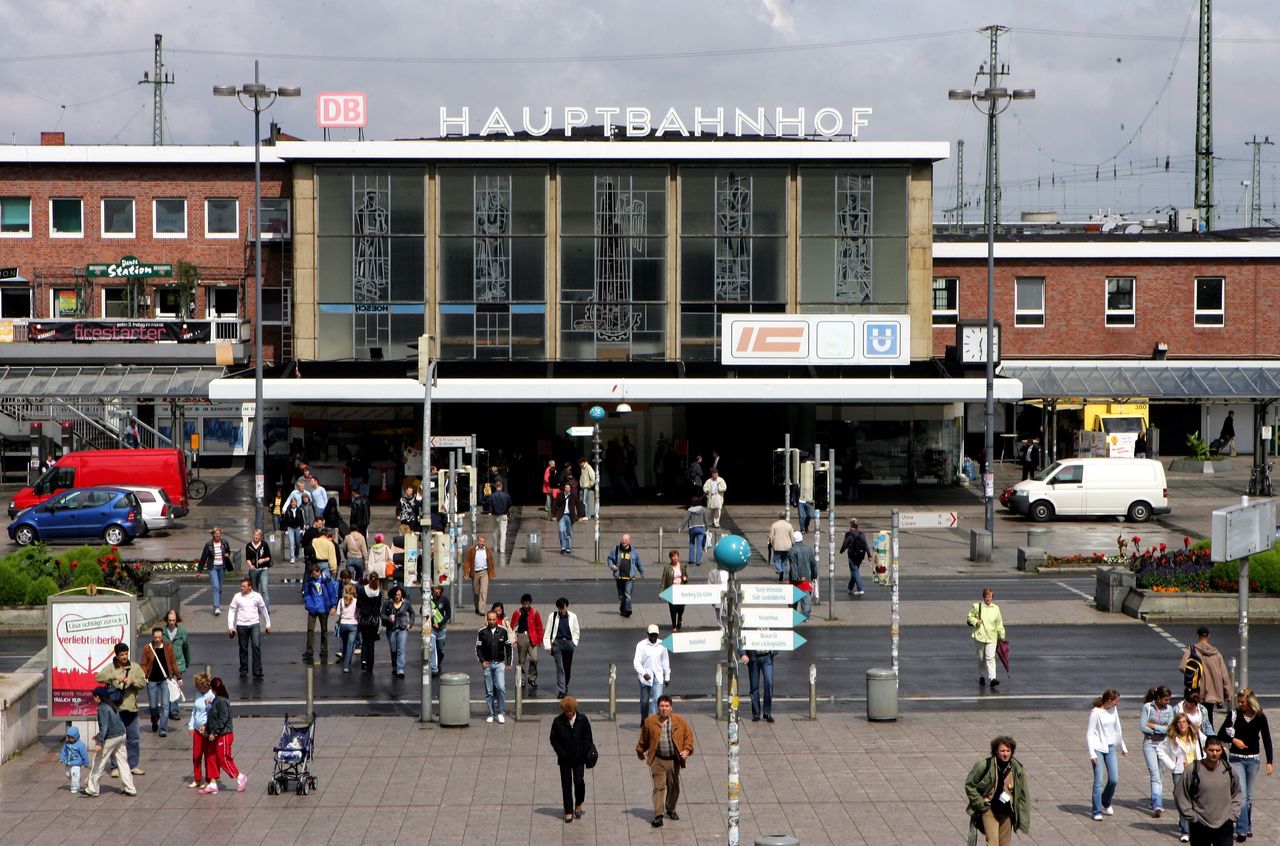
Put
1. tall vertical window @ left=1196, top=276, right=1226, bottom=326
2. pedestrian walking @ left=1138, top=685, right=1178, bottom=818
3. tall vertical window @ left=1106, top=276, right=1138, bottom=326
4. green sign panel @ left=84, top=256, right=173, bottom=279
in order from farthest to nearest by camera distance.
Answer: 1. tall vertical window @ left=1196, top=276, right=1226, bottom=326
2. tall vertical window @ left=1106, top=276, right=1138, bottom=326
3. green sign panel @ left=84, top=256, right=173, bottom=279
4. pedestrian walking @ left=1138, top=685, right=1178, bottom=818

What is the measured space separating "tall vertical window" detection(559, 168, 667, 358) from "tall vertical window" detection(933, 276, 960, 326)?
15187mm

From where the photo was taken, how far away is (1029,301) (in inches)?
2486

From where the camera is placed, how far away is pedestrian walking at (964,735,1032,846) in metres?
14.3

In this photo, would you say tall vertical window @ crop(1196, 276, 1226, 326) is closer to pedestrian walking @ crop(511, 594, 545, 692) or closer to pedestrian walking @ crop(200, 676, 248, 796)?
pedestrian walking @ crop(511, 594, 545, 692)

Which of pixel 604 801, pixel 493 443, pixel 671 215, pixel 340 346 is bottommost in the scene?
pixel 604 801

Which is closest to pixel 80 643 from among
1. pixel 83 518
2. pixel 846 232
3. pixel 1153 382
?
pixel 83 518

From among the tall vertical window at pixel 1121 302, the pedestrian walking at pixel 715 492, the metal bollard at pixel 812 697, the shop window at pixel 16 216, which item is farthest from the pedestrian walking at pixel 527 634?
the tall vertical window at pixel 1121 302

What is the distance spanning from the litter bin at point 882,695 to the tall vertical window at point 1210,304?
153 ft

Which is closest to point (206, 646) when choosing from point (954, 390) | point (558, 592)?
point (558, 592)

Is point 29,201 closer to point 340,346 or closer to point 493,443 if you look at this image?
point 340,346

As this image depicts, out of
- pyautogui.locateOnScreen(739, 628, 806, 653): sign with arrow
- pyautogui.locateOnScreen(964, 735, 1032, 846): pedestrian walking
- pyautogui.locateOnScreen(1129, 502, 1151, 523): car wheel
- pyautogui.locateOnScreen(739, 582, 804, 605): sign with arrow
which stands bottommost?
pyautogui.locateOnScreen(964, 735, 1032, 846): pedestrian walking

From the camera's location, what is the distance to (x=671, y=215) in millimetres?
53781

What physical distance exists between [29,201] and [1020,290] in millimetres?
39354

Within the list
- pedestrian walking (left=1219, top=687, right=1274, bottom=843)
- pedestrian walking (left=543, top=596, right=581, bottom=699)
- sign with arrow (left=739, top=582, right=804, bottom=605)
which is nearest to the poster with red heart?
pedestrian walking (left=543, top=596, right=581, bottom=699)
